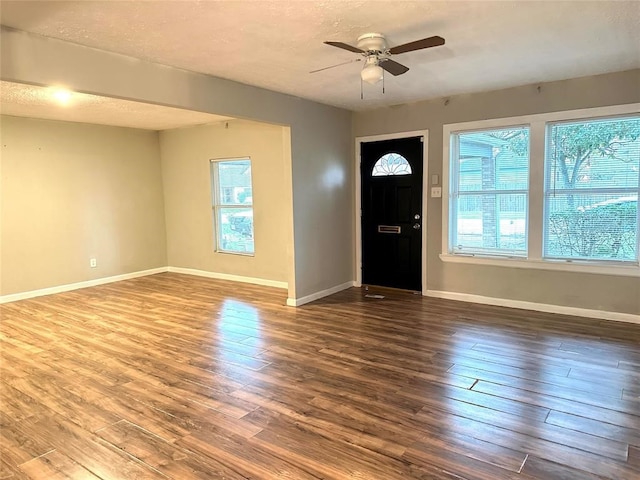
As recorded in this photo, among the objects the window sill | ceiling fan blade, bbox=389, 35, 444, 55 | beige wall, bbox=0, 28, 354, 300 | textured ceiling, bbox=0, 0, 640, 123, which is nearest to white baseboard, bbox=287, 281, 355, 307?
beige wall, bbox=0, 28, 354, 300

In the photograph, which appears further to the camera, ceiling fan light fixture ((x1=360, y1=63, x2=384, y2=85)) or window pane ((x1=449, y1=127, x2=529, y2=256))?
window pane ((x1=449, y1=127, x2=529, y2=256))

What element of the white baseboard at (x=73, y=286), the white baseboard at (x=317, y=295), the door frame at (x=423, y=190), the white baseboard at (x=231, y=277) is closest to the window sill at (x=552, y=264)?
the door frame at (x=423, y=190)

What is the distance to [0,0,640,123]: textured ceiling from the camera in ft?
8.69

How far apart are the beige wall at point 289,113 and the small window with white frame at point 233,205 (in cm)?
137

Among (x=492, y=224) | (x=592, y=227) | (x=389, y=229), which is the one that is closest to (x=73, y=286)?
(x=389, y=229)

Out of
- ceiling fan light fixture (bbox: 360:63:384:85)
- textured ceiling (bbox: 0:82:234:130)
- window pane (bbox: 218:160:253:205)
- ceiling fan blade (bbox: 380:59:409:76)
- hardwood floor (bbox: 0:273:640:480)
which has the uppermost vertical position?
textured ceiling (bbox: 0:82:234:130)

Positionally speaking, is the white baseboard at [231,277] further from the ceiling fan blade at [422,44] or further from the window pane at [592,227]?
the ceiling fan blade at [422,44]

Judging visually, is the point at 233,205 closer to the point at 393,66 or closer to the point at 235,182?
the point at 235,182

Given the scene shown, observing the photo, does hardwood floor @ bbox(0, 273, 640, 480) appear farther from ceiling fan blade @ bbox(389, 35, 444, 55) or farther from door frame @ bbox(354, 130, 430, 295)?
ceiling fan blade @ bbox(389, 35, 444, 55)

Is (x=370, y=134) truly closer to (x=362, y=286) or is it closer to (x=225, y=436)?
(x=362, y=286)

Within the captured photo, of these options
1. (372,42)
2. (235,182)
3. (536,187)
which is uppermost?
(372,42)

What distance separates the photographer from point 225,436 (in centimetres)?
248

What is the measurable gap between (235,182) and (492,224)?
3.82 meters

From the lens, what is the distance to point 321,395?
2959mm
